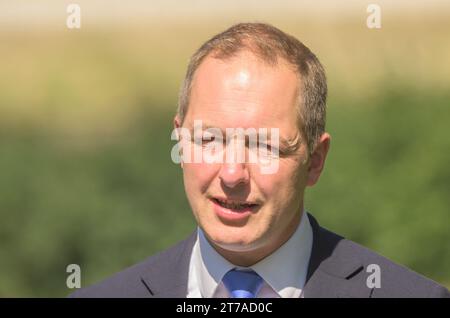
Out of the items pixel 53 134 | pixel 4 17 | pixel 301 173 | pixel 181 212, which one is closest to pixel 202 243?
pixel 301 173

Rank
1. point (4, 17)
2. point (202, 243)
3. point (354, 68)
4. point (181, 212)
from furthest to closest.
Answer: point (4, 17), point (354, 68), point (181, 212), point (202, 243)

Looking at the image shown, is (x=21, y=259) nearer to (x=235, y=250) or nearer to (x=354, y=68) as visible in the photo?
(x=354, y=68)

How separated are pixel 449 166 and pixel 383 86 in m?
0.82

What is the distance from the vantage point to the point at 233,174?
262cm

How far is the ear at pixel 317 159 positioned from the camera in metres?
2.93

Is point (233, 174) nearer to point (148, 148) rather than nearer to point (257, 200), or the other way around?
point (257, 200)

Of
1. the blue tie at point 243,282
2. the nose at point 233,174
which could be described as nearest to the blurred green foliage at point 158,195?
the blue tie at point 243,282

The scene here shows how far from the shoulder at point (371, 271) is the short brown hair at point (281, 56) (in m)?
0.38

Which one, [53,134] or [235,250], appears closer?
[235,250]

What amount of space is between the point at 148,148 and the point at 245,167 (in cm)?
390

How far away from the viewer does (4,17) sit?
7.39 metres

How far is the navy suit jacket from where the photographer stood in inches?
114

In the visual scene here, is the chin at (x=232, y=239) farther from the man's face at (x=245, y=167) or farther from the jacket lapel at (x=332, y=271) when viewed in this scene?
the jacket lapel at (x=332, y=271)

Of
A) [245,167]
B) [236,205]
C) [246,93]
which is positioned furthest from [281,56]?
[236,205]
